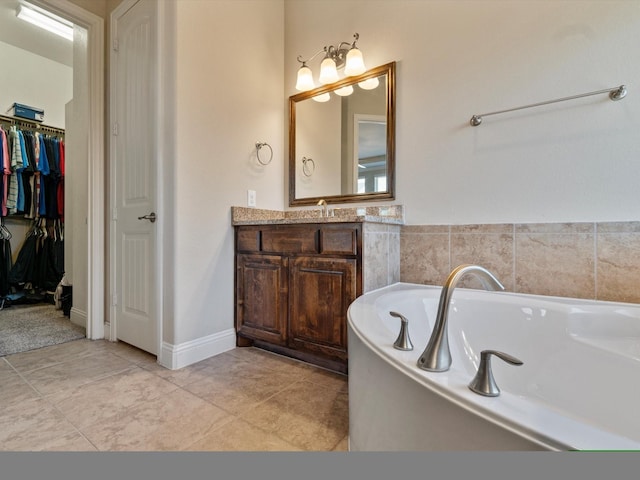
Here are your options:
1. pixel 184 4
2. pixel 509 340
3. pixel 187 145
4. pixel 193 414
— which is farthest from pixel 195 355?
pixel 184 4

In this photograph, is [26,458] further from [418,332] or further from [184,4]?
[184,4]

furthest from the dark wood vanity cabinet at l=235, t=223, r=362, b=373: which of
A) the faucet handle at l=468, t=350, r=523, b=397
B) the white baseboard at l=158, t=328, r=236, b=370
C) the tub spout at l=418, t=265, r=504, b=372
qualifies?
the faucet handle at l=468, t=350, r=523, b=397

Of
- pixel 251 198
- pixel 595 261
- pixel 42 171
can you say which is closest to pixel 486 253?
pixel 595 261

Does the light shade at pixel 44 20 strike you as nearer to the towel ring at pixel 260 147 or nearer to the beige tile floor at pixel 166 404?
the towel ring at pixel 260 147

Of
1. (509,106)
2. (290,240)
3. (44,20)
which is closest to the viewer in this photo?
(509,106)

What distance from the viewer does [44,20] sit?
3168 mm

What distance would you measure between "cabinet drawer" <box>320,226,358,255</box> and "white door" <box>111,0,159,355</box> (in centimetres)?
110

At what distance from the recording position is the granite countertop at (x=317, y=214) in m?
1.71

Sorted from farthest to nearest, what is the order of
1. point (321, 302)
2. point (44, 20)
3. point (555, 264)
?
point (44, 20) → point (321, 302) → point (555, 264)

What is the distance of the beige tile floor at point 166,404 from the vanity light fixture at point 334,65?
2010 mm

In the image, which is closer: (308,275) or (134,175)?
(308,275)

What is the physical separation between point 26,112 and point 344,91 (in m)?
4.00

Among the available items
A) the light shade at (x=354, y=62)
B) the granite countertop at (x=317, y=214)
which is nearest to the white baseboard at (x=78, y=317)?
the granite countertop at (x=317, y=214)

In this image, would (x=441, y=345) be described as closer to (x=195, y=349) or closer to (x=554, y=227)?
(x=554, y=227)
